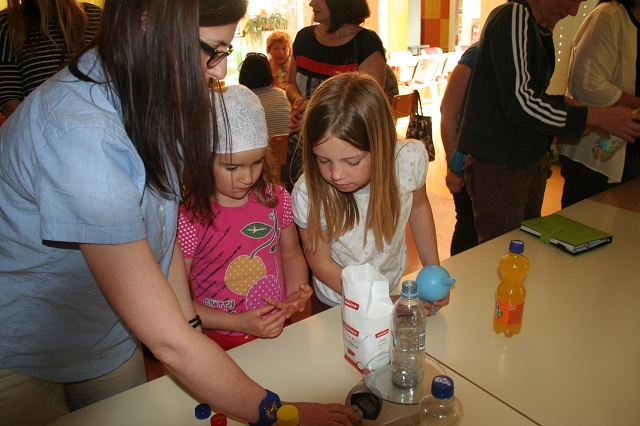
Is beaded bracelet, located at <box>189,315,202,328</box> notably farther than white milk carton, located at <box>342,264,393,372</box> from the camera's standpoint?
Yes

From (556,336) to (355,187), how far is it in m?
0.62

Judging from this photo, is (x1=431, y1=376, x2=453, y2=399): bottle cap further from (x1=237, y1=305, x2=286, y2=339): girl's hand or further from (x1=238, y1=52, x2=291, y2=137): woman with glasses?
(x1=238, y1=52, x2=291, y2=137): woman with glasses

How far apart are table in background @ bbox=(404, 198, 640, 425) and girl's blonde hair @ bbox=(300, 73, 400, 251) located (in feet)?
1.03

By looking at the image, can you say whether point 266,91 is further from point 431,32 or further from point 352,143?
point 431,32

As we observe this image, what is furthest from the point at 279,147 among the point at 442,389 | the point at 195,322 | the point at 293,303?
the point at 442,389

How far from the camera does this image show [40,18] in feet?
6.01

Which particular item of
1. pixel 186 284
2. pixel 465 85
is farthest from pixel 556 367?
pixel 465 85

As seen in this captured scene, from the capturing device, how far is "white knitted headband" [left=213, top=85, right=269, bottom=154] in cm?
136

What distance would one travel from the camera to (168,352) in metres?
0.83

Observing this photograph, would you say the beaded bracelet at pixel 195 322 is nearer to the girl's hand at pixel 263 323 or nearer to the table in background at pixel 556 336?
the girl's hand at pixel 263 323

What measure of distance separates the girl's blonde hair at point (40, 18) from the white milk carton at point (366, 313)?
136cm

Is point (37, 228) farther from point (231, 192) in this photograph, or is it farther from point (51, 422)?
point (231, 192)

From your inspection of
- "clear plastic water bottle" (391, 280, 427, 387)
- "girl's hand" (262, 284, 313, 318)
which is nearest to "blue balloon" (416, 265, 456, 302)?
"clear plastic water bottle" (391, 280, 427, 387)

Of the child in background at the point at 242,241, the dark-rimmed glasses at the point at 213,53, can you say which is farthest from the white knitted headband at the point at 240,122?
the dark-rimmed glasses at the point at 213,53
